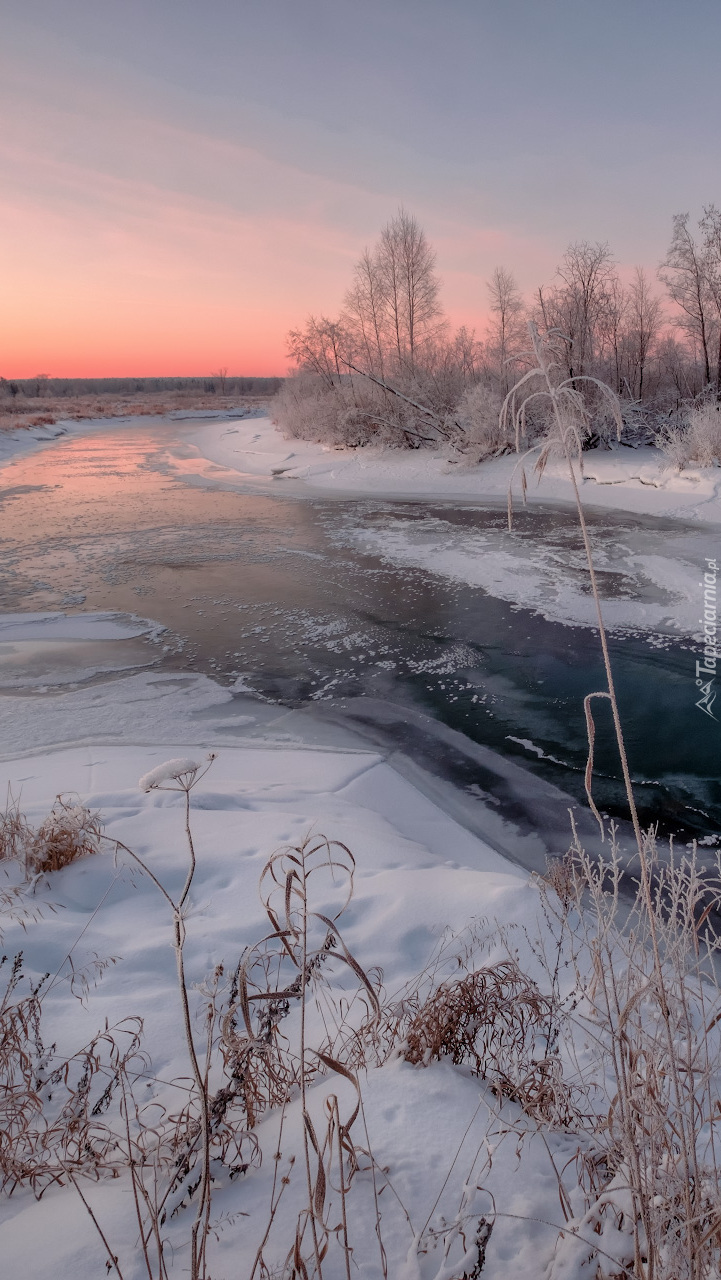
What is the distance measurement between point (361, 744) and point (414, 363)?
26713mm

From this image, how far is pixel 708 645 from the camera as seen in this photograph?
8.16m

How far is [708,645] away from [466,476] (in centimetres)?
1431

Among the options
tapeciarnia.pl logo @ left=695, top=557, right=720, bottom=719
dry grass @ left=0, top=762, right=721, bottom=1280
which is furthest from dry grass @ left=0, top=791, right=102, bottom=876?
tapeciarnia.pl logo @ left=695, top=557, right=720, bottom=719

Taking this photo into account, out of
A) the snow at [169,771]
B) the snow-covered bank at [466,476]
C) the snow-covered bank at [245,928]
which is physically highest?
the snow-covered bank at [466,476]

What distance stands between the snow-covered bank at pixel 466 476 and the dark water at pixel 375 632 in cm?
187

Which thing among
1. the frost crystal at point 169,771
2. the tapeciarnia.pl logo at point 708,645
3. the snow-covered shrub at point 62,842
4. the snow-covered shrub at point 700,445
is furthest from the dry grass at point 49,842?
the snow-covered shrub at point 700,445

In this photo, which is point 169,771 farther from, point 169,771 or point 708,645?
point 708,645

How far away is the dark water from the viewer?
19.9 ft

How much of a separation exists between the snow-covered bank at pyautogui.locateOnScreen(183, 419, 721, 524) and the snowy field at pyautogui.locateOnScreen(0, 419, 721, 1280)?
870 centimetres

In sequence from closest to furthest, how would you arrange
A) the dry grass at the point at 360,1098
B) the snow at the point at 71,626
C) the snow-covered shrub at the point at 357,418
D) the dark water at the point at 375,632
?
the dry grass at the point at 360,1098
the dark water at the point at 375,632
the snow at the point at 71,626
the snow-covered shrub at the point at 357,418

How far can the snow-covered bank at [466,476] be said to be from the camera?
1577 cm

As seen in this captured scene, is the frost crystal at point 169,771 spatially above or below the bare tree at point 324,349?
below

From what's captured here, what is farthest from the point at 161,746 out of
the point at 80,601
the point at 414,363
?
the point at 414,363

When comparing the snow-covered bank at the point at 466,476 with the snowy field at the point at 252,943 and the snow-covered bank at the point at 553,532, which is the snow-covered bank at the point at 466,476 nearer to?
the snow-covered bank at the point at 553,532
